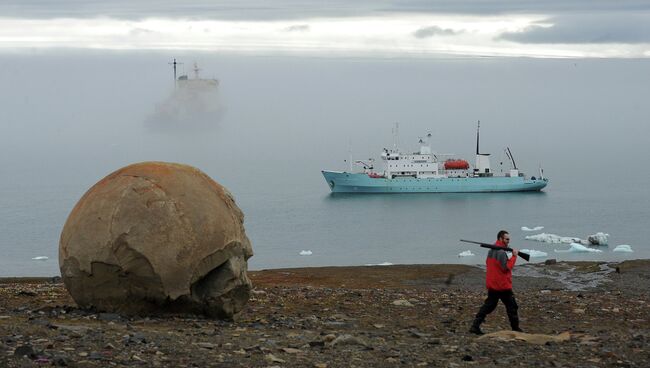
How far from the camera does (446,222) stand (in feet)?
298

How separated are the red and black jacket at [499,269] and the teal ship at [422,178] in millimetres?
97319

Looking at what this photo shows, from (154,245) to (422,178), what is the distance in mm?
101378

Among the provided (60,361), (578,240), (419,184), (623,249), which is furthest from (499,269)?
(419,184)

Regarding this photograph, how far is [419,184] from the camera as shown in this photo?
11588 cm

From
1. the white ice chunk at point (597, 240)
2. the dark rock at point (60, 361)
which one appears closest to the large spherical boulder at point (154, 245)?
the dark rock at point (60, 361)

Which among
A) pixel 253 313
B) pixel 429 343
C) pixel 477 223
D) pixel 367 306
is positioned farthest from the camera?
pixel 477 223

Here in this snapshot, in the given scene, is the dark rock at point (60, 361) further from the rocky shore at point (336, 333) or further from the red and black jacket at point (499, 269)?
the red and black jacket at point (499, 269)

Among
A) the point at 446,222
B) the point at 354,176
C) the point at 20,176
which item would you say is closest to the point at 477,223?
the point at 446,222

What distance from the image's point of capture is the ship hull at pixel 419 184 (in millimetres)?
115625

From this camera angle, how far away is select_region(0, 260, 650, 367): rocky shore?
40.5ft

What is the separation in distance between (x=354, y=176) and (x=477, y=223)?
2948cm

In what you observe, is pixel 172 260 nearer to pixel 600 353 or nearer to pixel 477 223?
pixel 600 353

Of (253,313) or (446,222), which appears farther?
(446,222)

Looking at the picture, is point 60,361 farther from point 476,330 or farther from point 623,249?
point 623,249
